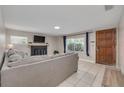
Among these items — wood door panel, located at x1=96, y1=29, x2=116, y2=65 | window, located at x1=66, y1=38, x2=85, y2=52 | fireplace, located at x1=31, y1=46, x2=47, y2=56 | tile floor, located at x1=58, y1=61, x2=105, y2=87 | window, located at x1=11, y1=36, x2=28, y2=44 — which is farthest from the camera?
fireplace, located at x1=31, y1=46, x2=47, y2=56

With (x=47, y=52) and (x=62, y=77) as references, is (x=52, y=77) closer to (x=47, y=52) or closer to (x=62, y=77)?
(x=62, y=77)

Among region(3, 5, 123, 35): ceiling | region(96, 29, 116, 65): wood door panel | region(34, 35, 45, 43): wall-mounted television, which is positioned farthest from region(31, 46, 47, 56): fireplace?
region(96, 29, 116, 65): wood door panel

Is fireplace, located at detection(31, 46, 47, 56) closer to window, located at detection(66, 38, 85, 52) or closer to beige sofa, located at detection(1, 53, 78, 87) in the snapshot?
window, located at detection(66, 38, 85, 52)

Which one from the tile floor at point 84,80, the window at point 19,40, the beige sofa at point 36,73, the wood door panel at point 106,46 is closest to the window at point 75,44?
the wood door panel at point 106,46

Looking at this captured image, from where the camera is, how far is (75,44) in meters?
7.41

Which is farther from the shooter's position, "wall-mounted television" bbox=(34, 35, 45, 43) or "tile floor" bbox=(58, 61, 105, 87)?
"wall-mounted television" bbox=(34, 35, 45, 43)

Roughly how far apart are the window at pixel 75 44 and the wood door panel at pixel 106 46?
1469mm

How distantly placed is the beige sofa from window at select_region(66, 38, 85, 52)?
4.10 m

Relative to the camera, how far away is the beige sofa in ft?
4.25

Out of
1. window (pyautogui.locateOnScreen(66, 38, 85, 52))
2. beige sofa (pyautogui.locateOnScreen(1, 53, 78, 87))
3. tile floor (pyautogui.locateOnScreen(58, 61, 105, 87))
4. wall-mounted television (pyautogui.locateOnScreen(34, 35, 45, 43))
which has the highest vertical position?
wall-mounted television (pyautogui.locateOnScreen(34, 35, 45, 43))

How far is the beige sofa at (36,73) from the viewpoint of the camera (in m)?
1.30
